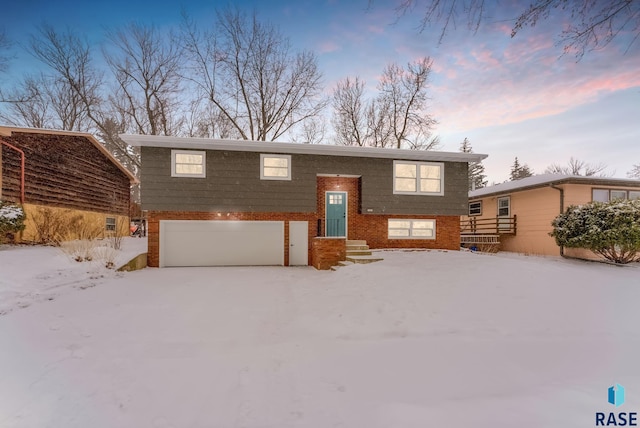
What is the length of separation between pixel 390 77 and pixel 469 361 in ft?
73.7

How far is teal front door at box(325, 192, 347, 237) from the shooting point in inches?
460

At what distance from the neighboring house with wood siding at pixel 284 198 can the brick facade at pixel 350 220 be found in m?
0.04

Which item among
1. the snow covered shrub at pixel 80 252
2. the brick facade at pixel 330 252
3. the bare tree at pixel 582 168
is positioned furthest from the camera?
the bare tree at pixel 582 168

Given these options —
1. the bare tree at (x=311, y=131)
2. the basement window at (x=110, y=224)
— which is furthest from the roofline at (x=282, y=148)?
the bare tree at (x=311, y=131)

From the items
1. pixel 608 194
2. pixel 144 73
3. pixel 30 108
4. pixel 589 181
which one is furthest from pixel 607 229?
pixel 30 108

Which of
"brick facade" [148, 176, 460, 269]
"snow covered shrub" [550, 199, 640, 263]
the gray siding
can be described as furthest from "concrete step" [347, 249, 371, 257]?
"snow covered shrub" [550, 199, 640, 263]

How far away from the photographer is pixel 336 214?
38.5ft

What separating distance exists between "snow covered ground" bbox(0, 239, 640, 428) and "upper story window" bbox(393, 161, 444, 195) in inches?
235

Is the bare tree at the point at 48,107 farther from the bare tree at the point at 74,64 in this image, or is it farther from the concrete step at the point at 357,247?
the concrete step at the point at 357,247

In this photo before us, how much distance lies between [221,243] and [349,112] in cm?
1627

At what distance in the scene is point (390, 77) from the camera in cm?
2139

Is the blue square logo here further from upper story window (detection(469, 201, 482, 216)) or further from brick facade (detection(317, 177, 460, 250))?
upper story window (detection(469, 201, 482, 216))

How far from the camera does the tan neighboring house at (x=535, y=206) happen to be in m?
12.9

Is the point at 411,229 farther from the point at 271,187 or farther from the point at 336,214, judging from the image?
the point at 271,187
